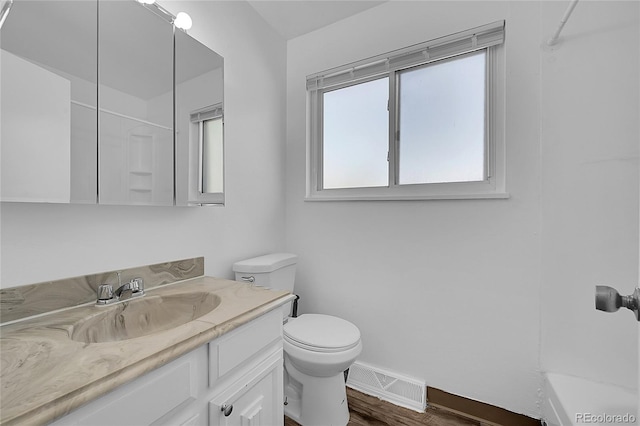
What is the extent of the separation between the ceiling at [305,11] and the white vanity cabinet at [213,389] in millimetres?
1844

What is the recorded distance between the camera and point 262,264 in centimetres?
156

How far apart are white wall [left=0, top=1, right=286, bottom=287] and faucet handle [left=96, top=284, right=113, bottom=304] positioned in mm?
83

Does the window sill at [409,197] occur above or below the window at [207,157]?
below

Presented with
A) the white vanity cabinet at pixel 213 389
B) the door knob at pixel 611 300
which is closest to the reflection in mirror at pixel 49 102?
the white vanity cabinet at pixel 213 389

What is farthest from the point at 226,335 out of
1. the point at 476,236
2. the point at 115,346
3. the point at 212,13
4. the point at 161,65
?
the point at 212,13

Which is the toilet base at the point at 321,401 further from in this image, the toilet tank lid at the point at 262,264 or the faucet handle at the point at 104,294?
the faucet handle at the point at 104,294

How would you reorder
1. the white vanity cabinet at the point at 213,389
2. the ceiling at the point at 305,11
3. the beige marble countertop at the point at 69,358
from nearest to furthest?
the beige marble countertop at the point at 69,358
the white vanity cabinet at the point at 213,389
the ceiling at the point at 305,11

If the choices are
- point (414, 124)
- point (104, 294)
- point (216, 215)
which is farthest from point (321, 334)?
point (414, 124)

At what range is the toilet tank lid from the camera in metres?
1.54

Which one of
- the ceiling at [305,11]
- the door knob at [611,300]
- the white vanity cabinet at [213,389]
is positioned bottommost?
the white vanity cabinet at [213,389]

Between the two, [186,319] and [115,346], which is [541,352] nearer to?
[186,319]

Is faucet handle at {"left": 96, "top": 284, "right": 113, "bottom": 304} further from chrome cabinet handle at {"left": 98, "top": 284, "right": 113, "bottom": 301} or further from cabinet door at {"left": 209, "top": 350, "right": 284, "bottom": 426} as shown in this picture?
cabinet door at {"left": 209, "top": 350, "right": 284, "bottom": 426}

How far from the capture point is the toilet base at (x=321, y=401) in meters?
1.43

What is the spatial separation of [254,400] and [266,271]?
68cm
